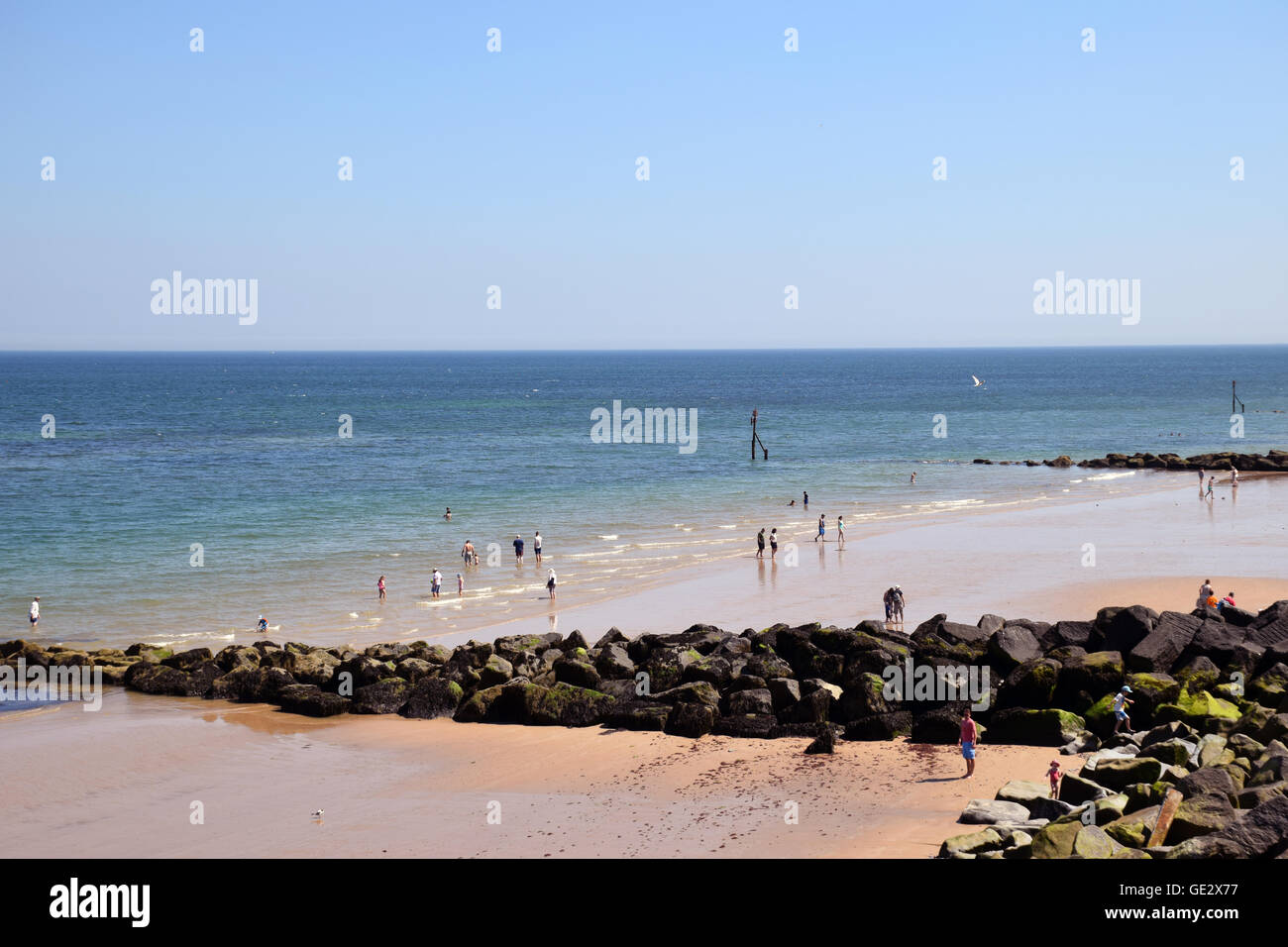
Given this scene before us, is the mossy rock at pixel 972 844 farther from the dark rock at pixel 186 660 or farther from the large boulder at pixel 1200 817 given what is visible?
the dark rock at pixel 186 660

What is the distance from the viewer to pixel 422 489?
56.2m

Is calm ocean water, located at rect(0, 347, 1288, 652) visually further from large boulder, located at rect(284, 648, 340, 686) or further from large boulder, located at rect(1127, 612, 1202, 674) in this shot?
large boulder, located at rect(1127, 612, 1202, 674)

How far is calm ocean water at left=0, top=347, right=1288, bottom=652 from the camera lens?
3297 cm

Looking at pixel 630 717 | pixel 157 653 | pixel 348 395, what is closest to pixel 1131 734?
pixel 630 717

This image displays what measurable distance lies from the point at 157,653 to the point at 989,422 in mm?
89098

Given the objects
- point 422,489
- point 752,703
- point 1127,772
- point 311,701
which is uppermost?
point 422,489

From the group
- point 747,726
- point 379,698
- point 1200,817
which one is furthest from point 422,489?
point 1200,817

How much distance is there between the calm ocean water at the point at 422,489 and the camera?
3297cm

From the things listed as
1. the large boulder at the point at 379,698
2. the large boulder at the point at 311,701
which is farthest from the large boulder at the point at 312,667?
the large boulder at the point at 379,698

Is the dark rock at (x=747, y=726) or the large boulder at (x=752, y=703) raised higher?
the large boulder at (x=752, y=703)

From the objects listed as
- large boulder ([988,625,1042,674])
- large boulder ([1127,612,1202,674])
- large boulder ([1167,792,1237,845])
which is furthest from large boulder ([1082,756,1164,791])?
large boulder ([988,625,1042,674])

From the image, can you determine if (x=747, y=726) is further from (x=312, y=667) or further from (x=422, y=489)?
(x=422, y=489)
